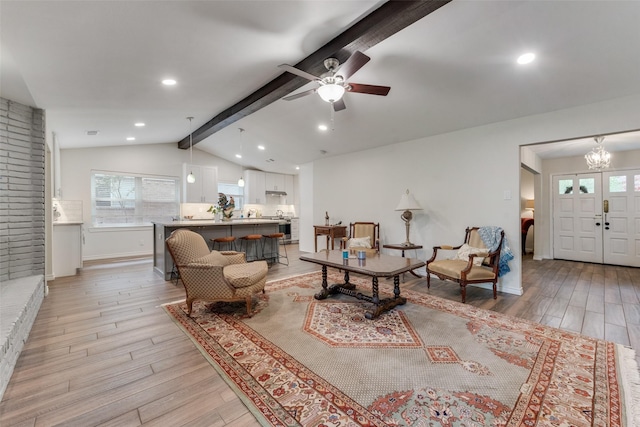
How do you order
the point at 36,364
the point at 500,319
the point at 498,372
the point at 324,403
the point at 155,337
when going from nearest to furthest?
the point at 324,403 < the point at 498,372 < the point at 36,364 < the point at 155,337 < the point at 500,319

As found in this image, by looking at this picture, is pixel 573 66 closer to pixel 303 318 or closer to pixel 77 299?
pixel 303 318

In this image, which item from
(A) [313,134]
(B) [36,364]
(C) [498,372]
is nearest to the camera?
(C) [498,372]

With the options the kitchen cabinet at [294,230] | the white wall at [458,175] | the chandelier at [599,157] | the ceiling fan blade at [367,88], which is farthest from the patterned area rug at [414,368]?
the kitchen cabinet at [294,230]

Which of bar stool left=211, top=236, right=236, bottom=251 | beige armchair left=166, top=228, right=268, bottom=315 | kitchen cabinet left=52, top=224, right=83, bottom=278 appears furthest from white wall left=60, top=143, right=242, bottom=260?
beige armchair left=166, top=228, right=268, bottom=315

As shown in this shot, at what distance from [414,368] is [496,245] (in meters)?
2.56

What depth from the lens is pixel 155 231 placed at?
203 inches

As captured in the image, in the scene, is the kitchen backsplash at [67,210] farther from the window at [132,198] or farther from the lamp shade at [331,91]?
the lamp shade at [331,91]

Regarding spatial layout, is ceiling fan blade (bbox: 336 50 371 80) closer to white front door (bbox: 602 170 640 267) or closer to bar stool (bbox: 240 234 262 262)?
bar stool (bbox: 240 234 262 262)

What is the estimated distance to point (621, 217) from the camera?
5594 millimetres

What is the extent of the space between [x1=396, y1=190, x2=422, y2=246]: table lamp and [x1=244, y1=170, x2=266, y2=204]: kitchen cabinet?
5375mm

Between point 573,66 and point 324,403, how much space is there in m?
3.68

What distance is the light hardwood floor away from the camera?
162 cm

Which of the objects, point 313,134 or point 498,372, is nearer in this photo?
point 498,372

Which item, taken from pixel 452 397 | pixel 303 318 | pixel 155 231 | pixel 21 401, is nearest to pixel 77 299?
pixel 155 231
